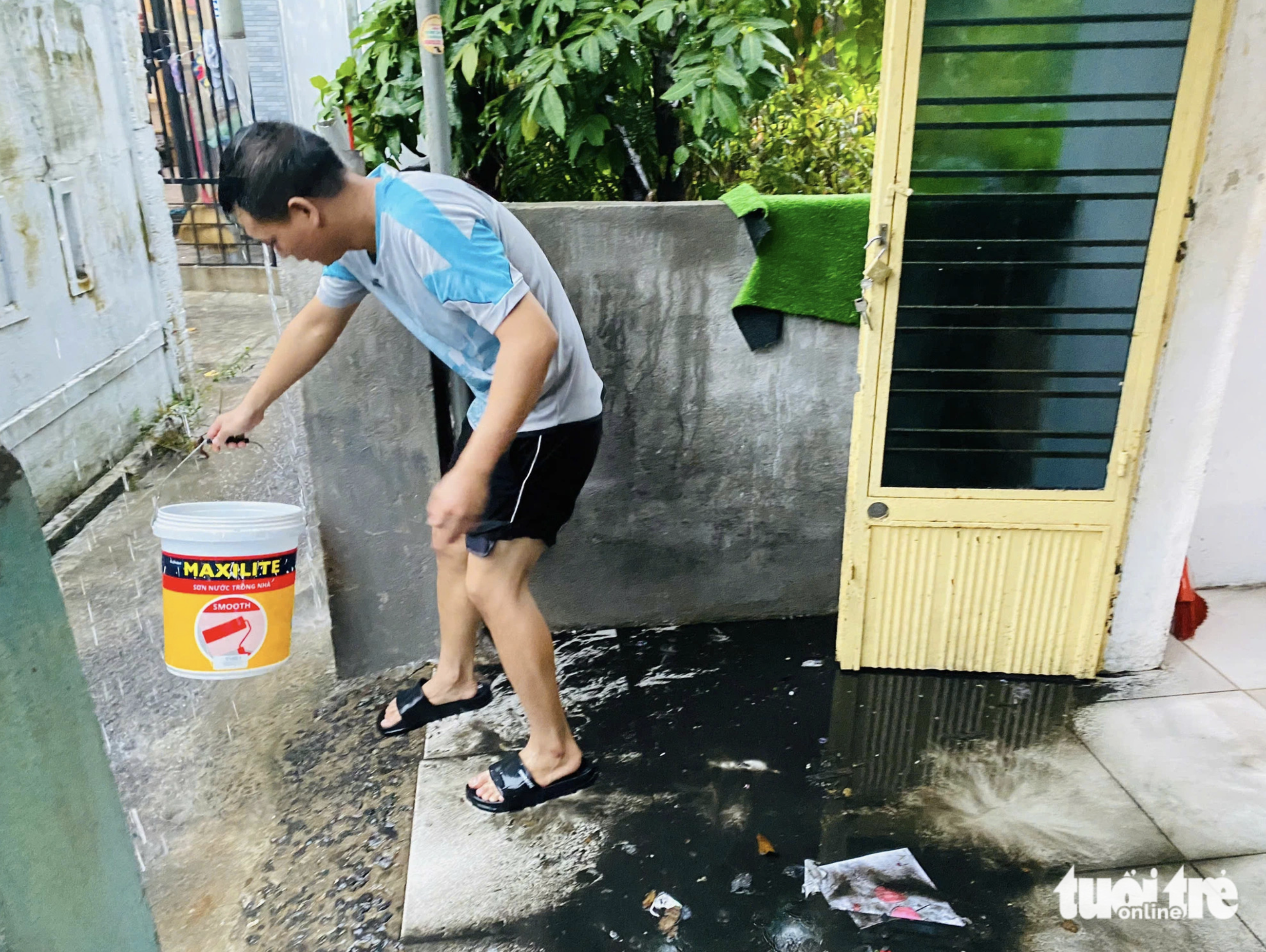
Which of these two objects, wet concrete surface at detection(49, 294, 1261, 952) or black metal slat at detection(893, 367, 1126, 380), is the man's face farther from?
black metal slat at detection(893, 367, 1126, 380)

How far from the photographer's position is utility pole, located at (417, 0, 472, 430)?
9.20 ft

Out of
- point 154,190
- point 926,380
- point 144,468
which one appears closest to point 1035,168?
point 926,380

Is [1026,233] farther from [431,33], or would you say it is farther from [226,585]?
[226,585]

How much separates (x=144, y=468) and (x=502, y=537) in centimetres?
410

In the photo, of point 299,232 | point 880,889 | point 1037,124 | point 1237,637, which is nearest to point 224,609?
point 299,232

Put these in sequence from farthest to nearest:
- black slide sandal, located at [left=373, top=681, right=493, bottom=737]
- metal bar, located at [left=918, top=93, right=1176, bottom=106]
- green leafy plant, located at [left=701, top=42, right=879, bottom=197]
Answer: green leafy plant, located at [left=701, top=42, right=879, bottom=197], black slide sandal, located at [left=373, top=681, right=493, bottom=737], metal bar, located at [left=918, top=93, right=1176, bottom=106]

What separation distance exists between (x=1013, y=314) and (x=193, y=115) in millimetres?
10263

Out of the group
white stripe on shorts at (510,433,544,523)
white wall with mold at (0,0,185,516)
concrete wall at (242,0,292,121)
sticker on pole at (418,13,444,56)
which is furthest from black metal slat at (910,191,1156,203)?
concrete wall at (242,0,292,121)

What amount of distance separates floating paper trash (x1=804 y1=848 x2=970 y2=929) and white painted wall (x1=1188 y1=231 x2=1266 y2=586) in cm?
213

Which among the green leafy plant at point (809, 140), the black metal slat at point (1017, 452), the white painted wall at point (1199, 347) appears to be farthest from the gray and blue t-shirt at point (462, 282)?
the white painted wall at point (1199, 347)

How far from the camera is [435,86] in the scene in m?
2.89

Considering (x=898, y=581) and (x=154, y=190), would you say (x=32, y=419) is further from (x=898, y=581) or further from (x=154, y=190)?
(x=898, y=581)

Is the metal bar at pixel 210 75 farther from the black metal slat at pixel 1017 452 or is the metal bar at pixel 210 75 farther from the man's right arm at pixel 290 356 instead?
the black metal slat at pixel 1017 452

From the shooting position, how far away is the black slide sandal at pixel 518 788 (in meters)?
2.70
